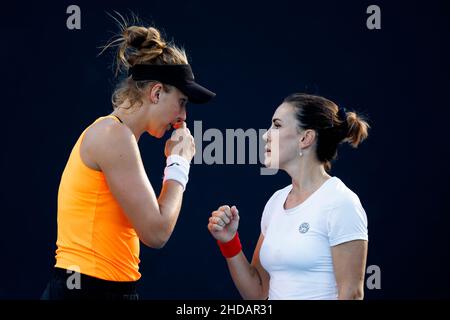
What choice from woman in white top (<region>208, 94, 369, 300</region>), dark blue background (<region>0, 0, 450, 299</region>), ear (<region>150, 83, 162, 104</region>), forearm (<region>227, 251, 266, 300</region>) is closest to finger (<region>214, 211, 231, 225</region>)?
woman in white top (<region>208, 94, 369, 300</region>)

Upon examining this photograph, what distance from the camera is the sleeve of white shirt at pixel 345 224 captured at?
242 cm

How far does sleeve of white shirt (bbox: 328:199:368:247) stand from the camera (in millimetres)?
2416

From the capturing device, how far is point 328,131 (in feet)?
8.98

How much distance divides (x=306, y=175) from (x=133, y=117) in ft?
2.26

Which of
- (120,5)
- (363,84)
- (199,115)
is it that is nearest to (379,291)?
(363,84)

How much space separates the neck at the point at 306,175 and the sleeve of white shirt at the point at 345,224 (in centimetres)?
20

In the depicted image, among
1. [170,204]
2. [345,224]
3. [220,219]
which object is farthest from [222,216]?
[345,224]

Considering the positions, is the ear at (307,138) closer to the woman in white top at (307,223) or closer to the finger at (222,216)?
the woman in white top at (307,223)

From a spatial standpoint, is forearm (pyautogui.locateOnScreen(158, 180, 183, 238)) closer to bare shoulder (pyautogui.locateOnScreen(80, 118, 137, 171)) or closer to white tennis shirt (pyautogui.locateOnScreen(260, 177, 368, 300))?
bare shoulder (pyautogui.locateOnScreen(80, 118, 137, 171))

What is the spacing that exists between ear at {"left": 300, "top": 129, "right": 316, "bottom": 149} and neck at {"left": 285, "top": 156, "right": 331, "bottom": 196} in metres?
0.05

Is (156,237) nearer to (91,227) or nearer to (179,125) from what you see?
(91,227)

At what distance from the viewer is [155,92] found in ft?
8.42

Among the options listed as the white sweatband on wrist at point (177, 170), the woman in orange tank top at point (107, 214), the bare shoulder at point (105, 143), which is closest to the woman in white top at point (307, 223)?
the white sweatband on wrist at point (177, 170)

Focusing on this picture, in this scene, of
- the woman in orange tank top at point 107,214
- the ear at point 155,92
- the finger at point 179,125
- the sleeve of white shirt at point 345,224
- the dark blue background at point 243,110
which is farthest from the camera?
the dark blue background at point 243,110
